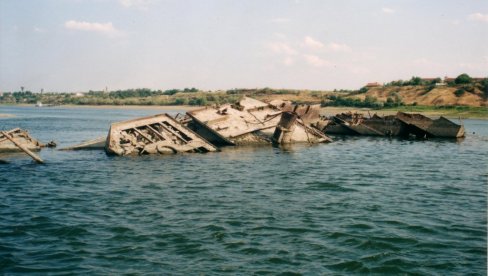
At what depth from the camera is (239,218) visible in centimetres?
1122

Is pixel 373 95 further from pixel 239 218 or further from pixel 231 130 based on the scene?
pixel 239 218

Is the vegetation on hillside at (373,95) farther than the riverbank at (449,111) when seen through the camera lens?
Yes

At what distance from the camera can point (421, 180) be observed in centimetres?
1744

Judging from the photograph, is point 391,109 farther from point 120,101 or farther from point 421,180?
point 120,101

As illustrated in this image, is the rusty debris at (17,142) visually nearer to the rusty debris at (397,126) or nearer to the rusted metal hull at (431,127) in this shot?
the rusty debris at (397,126)

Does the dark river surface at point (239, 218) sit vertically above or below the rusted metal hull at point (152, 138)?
below

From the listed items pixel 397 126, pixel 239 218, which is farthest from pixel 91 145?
pixel 397 126

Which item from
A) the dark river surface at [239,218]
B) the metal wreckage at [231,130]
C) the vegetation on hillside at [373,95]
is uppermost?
the vegetation on hillside at [373,95]

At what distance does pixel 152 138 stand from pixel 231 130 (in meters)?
5.61

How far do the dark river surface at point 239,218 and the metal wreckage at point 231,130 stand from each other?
8.18 ft

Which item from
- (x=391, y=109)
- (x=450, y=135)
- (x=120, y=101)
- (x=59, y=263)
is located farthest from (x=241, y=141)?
(x=120, y=101)

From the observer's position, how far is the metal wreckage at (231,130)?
75.5ft

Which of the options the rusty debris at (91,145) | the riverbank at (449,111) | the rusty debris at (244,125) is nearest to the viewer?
the rusty debris at (91,145)

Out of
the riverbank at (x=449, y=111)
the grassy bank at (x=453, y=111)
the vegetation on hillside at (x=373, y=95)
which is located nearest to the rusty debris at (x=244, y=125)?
the vegetation on hillside at (x=373, y=95)
